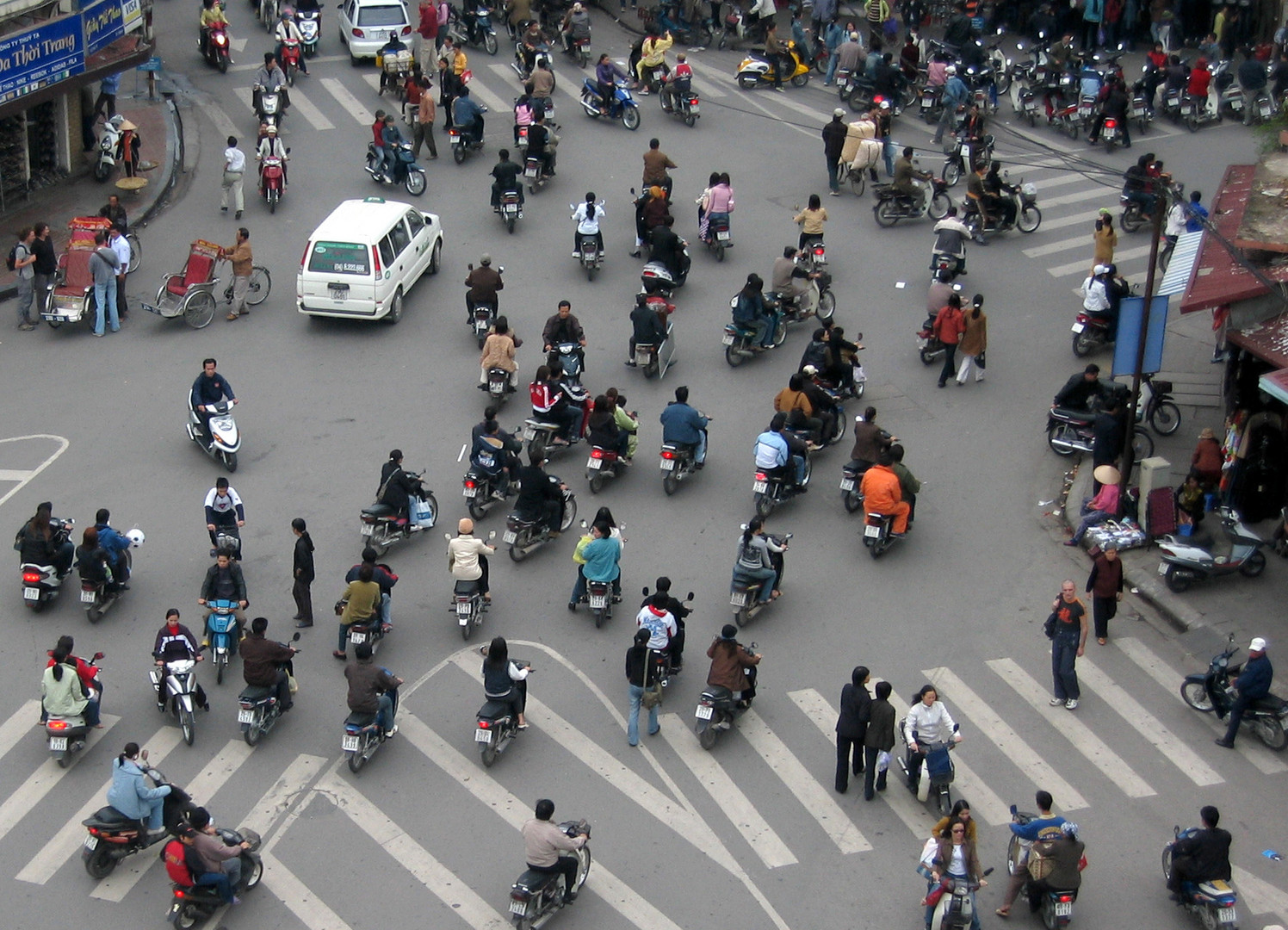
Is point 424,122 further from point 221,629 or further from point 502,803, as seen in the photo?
point 502,803

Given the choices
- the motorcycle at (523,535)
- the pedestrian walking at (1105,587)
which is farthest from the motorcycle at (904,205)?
the pedestrian walking at (1105,587)

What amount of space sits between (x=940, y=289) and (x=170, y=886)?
1478cm

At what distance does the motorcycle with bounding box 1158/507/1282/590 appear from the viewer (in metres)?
19.1

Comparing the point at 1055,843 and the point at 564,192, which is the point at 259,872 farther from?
the point at 564,192

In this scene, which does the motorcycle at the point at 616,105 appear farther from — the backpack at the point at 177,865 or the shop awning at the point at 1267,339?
the backpack at the point at 177,865

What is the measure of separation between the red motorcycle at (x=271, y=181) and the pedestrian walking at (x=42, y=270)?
15.7ft

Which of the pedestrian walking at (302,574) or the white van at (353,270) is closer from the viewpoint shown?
the pedestrian walking at (302,574)

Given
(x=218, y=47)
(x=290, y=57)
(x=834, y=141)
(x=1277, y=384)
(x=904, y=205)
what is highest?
(x=1277, y=384)

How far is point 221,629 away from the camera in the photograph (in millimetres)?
17625

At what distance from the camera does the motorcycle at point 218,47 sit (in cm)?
3706

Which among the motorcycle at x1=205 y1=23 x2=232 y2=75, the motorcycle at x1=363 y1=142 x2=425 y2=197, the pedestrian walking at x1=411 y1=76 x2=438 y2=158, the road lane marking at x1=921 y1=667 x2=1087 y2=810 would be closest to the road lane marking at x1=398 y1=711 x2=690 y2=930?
the road lane marking at x1=921 y1=667 x2=1087 y2=810

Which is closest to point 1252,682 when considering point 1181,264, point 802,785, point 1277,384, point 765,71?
point 1277,384

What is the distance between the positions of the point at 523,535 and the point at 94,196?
1565 centimetres

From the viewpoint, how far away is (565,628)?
1873 cm
